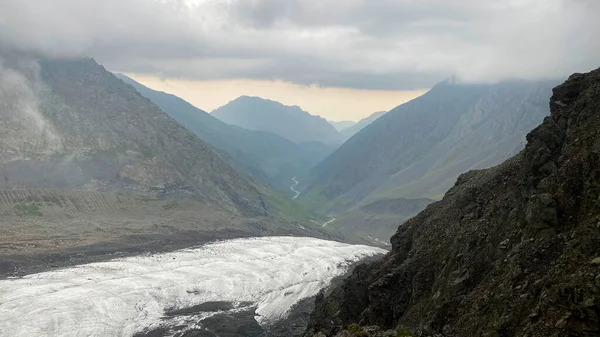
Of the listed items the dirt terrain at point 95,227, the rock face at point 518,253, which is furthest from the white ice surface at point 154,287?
the rock face at point 518,253

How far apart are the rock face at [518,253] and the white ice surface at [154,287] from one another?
37313mm

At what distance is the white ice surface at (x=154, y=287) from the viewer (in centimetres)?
7450

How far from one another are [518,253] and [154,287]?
7549cm

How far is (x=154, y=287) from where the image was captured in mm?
95375

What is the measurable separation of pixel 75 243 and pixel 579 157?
128m

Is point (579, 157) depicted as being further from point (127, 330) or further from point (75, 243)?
point (75, 243)

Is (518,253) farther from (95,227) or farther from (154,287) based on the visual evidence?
(95,227)

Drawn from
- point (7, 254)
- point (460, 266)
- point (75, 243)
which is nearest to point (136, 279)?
point (7, 254)

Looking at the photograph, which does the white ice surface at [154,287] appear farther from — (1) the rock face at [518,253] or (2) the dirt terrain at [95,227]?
(1) the rock face at [518,253]

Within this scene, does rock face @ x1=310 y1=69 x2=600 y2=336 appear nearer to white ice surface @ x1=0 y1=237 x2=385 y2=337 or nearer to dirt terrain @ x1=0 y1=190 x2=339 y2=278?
white ice surface @ x1=0 y1=237 x2=385 y2=337

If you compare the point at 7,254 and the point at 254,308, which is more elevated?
the point at 7,254

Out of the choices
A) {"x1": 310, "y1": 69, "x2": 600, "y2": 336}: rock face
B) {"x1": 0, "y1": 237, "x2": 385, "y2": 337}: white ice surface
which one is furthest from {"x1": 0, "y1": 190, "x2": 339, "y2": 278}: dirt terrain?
{"x1": 310, "y1": 69, "x2": 600, "y2": 336}: rock face

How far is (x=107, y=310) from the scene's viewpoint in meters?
80.4

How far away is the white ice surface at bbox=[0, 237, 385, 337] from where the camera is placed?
74500 millimetres
